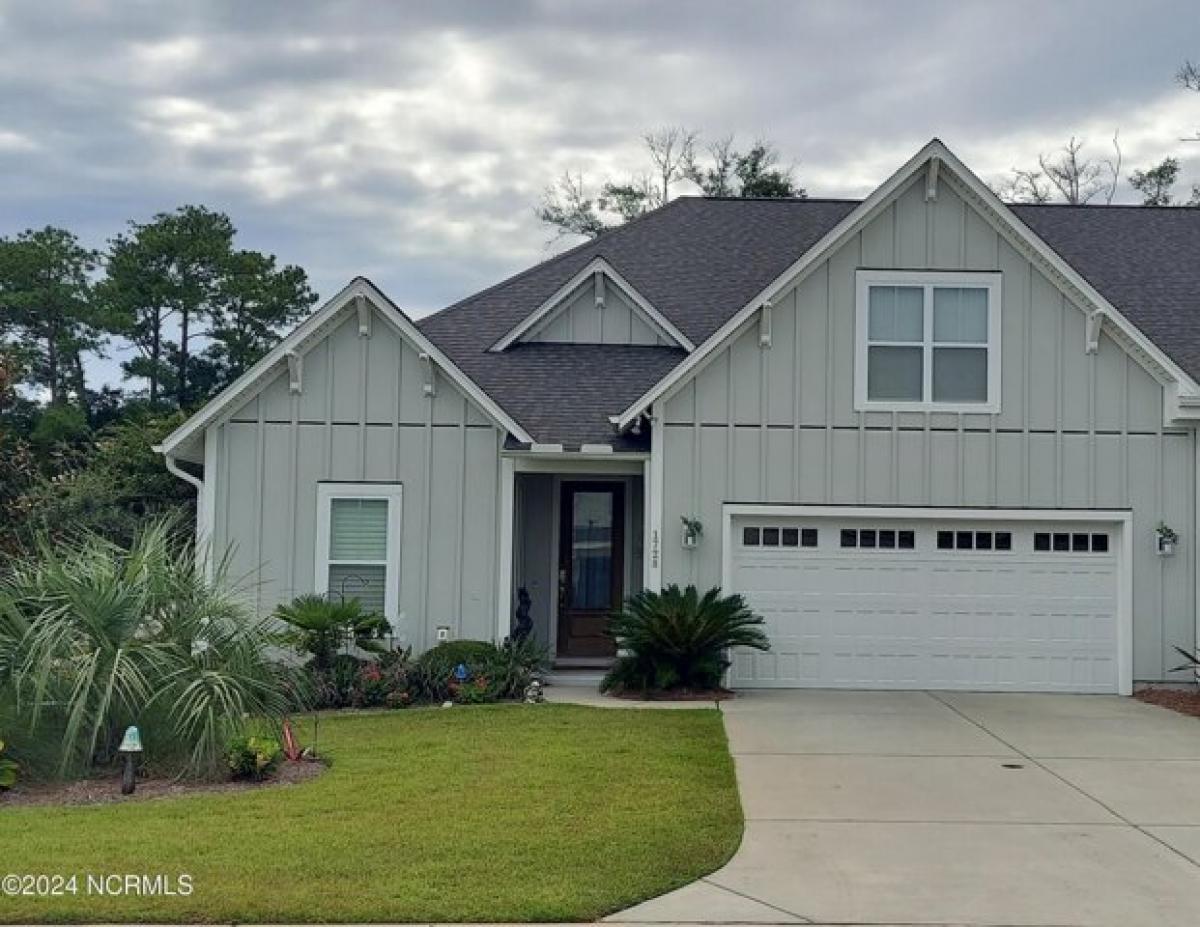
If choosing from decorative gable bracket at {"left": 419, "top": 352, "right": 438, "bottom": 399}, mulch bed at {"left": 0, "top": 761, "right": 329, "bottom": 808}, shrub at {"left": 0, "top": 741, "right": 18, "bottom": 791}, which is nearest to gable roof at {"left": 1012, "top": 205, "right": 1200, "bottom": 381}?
decorative gable bracket at {"left": 419, "top": 352, "right": 438, "bottom": 399}

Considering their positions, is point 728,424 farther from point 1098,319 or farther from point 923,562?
point 1098,319

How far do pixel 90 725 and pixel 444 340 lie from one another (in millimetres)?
9507

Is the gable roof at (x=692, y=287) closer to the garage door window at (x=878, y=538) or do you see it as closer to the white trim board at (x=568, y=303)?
the white trim board at (x=568, y=303)

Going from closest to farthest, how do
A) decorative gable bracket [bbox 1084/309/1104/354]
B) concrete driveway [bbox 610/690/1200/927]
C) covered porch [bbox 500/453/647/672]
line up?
1. concrete driveway [bbox 610/690/1200/927]
2. decorative gable bracket [bbox 1084/309/1104/354]
3. covered porch [bbox 500/453/647/672]

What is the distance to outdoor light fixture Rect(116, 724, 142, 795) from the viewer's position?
8289mm

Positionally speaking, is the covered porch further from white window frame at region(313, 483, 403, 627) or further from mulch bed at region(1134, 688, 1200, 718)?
mulch bed at region(1134, 688, 1200, 718)

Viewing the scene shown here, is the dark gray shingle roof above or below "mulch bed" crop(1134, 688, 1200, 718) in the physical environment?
above

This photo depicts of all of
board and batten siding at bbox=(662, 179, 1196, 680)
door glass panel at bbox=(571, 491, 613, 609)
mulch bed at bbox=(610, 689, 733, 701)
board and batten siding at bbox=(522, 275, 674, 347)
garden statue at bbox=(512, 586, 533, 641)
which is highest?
board and batten siding at bbox=(522, 275, 674, 347)

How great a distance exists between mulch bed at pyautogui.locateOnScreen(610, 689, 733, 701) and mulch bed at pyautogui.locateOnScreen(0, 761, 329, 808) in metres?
5.02

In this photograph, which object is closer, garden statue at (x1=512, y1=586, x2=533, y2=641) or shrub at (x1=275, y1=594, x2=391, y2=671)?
shrub at (x1=275, y1=594, x2=391, y2=671)

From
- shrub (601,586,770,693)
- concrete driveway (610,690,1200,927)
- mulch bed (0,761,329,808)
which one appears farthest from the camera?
shrub (601,586,770,693)

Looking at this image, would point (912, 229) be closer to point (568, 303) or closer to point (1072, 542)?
point (1072, 542)

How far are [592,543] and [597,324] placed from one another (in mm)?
3197

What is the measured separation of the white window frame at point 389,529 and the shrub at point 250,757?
5501 mm
